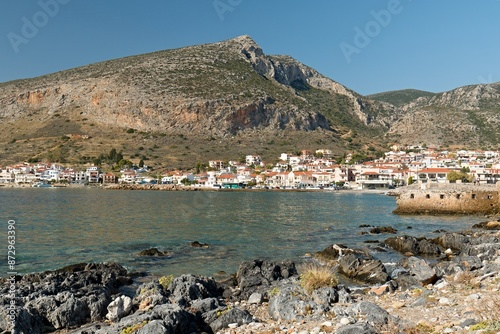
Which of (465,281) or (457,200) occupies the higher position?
(457,200)

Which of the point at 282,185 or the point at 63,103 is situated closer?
the point at 282,185

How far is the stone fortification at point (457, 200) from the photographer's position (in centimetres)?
3456

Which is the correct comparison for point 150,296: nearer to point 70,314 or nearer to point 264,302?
point 70,314

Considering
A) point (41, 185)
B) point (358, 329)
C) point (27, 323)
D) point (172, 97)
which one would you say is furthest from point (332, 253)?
point (172, 97)

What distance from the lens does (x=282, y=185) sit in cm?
10050

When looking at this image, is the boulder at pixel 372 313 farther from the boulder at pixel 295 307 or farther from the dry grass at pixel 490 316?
the dry grass at pixel 490 316

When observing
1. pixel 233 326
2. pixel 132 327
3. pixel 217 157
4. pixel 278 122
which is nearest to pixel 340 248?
pixel 233 326

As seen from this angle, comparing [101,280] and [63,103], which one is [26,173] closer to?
[63,103]

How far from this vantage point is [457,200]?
34906mm

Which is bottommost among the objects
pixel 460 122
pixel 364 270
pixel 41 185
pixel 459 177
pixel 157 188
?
pixel 364 270

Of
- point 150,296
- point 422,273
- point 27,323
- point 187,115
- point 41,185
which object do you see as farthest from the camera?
point 187,115

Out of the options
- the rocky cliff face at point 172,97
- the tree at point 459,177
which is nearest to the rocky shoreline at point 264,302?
the tree at point 459,177

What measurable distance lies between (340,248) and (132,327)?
12257 mm

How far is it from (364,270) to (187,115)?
115723 millimetres
